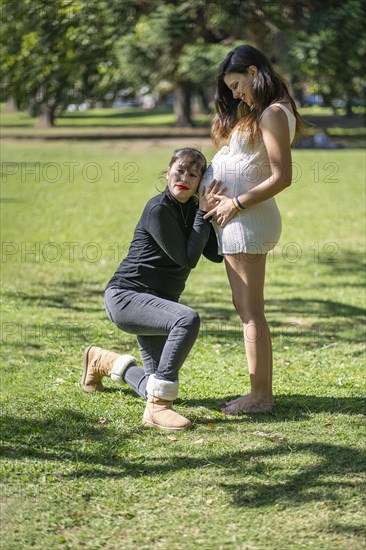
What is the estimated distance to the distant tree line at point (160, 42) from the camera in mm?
23594

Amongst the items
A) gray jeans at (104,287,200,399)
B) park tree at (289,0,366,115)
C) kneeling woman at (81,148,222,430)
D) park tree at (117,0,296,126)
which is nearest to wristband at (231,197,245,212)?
kneeling woman at (81,148,222,430)

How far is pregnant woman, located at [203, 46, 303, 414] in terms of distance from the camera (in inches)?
182

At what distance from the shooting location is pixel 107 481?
404cm

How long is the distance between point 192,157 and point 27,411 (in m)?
1.72

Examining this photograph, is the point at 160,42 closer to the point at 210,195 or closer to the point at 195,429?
the point at 210,195

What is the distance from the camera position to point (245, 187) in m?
4.72

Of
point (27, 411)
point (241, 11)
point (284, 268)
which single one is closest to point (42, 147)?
point (241, 11)

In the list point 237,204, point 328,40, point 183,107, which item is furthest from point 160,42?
point 237,204

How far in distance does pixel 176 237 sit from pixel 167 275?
0.27 meters

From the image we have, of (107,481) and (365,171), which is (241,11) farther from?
(107,481)

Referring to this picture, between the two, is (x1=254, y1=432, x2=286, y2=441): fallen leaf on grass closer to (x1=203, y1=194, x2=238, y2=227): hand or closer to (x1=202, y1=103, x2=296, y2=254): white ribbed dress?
(x1=202, y1=103, x2=296, y2=254): white ribbed dress

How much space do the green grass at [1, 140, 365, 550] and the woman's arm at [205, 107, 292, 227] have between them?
1179 millimetres

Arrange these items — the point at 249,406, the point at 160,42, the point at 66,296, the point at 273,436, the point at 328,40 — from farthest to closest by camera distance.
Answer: the point at 160,42
the point at 328,40
the point at 66,296
the point at 249,406
the point at 273,436

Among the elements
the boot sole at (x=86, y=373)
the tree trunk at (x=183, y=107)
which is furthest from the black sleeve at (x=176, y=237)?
the tree trunk at (x=183, y=107)
